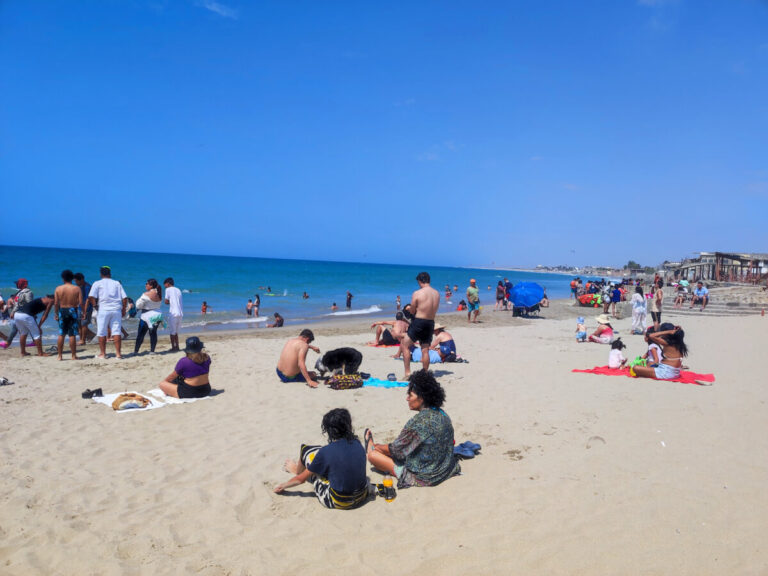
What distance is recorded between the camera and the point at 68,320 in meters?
8.47

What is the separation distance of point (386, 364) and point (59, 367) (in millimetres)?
5730

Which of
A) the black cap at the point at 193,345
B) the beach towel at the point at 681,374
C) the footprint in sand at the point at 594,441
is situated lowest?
the footprint in sand at the point at 594,441

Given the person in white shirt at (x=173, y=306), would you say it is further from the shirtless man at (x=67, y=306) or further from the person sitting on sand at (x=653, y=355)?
the person sitting on sand at (x=653, y=355)

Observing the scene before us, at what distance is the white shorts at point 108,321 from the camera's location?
8.40 metres

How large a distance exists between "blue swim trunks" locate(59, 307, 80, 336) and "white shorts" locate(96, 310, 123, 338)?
1.32 ft

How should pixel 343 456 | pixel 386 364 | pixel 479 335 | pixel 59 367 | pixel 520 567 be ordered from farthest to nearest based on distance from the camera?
1. pixel 479 335
2. pixel 386 364
3. pixel 59 367
4. pixel 343 456
5. pixel 520 567

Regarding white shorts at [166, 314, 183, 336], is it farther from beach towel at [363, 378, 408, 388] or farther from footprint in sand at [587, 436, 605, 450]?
footprint in sand at [587, 436, 605, 450]

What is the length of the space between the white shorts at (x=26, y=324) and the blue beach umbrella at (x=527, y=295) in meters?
16.3

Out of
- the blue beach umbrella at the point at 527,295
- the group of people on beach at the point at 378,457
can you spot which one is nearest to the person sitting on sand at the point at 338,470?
the group of people on beach at the point at 378,457

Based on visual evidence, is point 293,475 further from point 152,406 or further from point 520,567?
point 152,406

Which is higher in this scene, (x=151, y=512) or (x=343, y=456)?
(x=343, y=456)

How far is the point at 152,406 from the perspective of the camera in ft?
19.3

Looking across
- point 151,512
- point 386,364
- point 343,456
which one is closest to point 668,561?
point 343,456

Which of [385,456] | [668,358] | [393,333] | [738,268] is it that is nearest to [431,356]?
[393,333]
